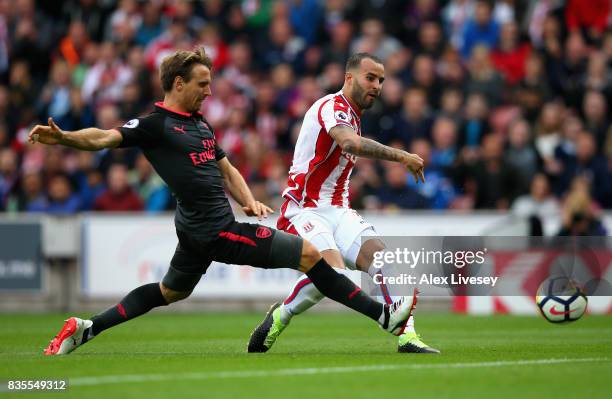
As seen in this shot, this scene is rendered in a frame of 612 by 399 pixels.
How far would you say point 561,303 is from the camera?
1052 centimetres

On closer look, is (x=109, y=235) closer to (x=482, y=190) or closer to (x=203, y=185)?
(x=482, y=190)

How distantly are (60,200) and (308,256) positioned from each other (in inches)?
425

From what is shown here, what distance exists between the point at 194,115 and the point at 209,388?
9.66ft

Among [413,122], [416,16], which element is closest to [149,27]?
[416,16]

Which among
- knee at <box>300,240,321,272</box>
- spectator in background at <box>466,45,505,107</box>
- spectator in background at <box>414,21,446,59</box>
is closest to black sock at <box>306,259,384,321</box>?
knee at <box>300,240,321,272</box>

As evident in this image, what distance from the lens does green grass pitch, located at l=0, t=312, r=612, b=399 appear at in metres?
6.91

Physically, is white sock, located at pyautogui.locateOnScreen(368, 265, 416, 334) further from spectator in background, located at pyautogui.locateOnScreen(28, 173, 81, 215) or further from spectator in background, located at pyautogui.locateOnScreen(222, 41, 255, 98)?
spectator in background, located at pyautogui.locateOnScreen(222, 41, 255, 98)

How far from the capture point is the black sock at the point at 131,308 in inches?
373

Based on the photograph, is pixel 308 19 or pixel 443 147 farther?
pixel 308 19

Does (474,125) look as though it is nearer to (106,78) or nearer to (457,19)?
(457,19)

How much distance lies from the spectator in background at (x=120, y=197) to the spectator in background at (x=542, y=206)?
6033mm

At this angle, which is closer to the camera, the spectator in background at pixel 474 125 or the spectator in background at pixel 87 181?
the spectator in background at pixel 474 125

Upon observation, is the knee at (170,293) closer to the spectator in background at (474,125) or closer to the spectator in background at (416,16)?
the spectator in background at (474,125)

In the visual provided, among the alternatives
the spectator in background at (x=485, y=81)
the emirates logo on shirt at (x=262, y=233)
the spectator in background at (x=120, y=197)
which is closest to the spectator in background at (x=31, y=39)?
the spectator in background at (x=120, y=197)
